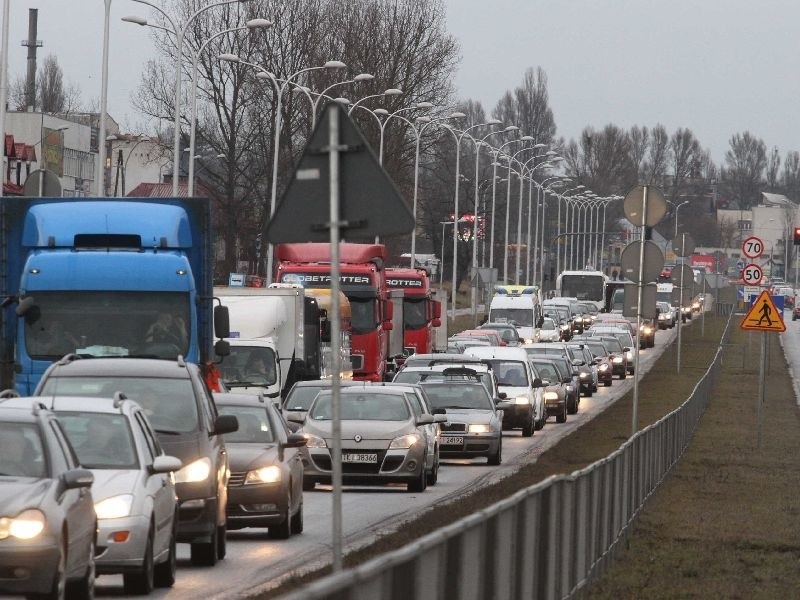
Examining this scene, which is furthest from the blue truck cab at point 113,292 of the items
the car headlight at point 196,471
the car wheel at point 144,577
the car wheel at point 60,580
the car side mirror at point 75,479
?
the car wheel at point 60,580

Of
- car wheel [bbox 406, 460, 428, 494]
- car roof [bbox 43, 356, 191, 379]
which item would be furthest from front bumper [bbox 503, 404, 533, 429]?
car roof [bbox 43, 356, 191, 379]

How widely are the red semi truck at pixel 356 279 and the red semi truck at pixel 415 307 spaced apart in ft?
36.6

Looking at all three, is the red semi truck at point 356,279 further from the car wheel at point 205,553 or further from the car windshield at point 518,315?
the car windshield at point 518,315

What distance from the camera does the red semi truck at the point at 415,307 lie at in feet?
188

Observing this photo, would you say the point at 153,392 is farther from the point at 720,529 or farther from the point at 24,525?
the point at 720,529

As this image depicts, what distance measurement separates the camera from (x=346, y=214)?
9766 mm

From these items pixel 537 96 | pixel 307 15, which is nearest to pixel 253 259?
pixel 307 15

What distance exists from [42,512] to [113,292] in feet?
37.1

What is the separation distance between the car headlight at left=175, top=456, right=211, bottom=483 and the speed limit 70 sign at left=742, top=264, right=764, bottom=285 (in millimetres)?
24189

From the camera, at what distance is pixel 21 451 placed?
12219mm

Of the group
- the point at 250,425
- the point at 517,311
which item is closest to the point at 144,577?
the point at 250,425

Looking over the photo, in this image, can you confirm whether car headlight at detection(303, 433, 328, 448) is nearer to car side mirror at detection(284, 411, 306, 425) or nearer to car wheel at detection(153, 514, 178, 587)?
car side mirror at detection(284, 411, 306, 425)

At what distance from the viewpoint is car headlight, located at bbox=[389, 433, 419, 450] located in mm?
25609

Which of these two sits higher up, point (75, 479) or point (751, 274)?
point (751, 274)
